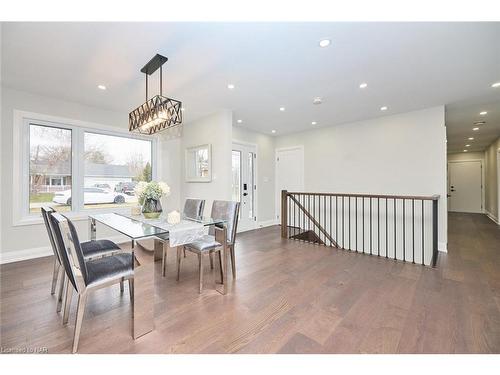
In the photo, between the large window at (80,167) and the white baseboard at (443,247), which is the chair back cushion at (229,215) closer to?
the large window at (80,167)

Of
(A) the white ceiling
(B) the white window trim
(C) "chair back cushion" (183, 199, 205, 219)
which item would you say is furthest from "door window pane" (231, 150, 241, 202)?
(B) the white window trim

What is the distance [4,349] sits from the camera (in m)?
1.46

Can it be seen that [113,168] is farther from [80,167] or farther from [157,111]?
[157,111]

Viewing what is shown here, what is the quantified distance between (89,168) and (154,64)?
261cm

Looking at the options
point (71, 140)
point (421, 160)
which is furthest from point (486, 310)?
point (71, 140)

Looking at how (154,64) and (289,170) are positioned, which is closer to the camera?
(154,64)

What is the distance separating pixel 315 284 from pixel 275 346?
1.09 metres

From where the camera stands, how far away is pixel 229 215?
272cm

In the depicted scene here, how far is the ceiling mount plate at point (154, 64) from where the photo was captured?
2312mm

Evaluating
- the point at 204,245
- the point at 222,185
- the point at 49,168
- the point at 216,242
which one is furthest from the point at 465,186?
the point at 49,168

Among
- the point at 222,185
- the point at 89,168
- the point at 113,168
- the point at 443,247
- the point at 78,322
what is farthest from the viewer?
the point at 113,168

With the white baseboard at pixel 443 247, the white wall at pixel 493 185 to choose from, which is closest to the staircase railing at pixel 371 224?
the white baseboard at pixel 443 247

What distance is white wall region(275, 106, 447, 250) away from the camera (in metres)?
3.80
